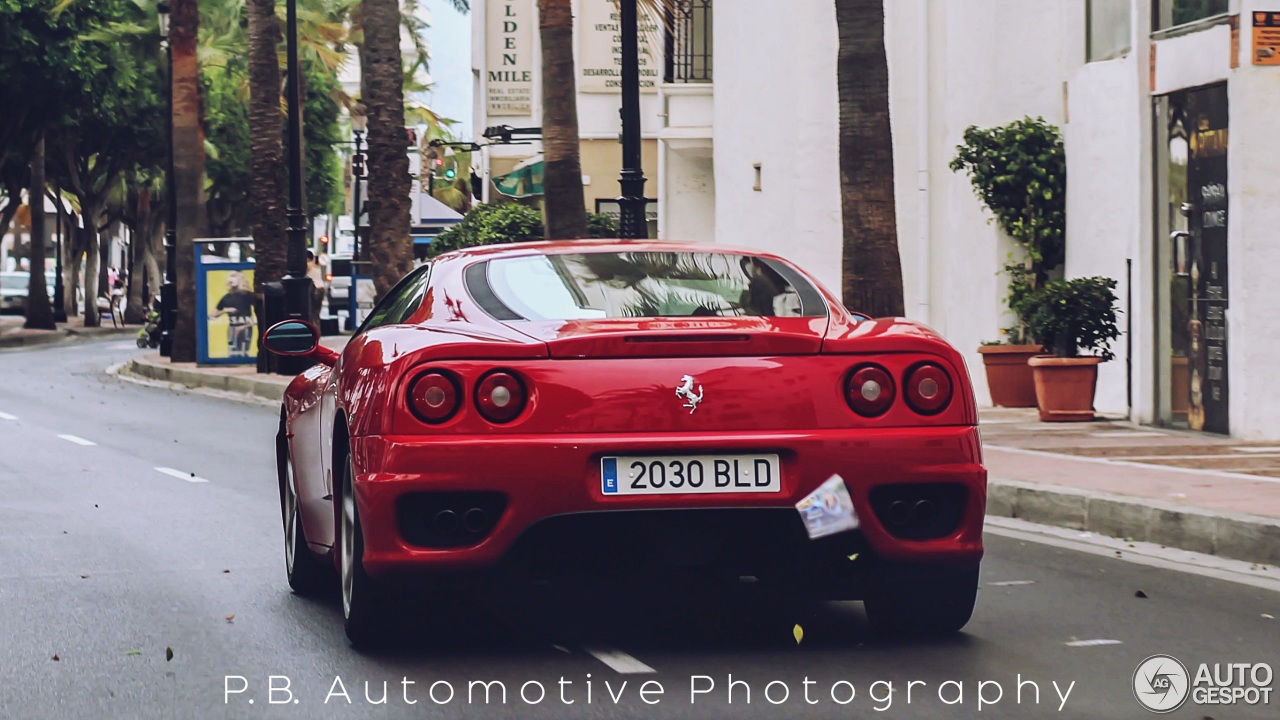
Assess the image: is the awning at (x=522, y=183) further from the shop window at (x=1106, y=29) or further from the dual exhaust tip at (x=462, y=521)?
the dual exhaust tip at (x=462, y=521)

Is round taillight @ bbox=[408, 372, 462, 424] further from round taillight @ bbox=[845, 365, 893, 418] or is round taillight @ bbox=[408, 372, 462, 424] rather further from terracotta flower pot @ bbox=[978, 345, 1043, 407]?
terracotta flower pot @ bbox=[978, 345, 1043, 407]

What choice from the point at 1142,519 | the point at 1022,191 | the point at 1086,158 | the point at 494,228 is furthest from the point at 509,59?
the point at 1142,519

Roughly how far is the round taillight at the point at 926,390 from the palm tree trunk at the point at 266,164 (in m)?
25.7

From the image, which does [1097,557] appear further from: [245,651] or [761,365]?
[245,651]

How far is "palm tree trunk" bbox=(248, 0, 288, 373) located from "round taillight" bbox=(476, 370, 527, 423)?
84.2 ft

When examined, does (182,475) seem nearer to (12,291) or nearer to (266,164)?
(266,164)

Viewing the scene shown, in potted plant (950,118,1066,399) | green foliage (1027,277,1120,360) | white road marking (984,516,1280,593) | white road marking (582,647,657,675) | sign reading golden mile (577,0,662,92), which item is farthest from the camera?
sign reading golden mile (577,0,662,92)

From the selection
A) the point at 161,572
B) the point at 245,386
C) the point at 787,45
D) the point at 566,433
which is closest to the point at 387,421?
the point at 566,433

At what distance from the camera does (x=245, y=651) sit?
22.7 ft

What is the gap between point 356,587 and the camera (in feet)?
21.7

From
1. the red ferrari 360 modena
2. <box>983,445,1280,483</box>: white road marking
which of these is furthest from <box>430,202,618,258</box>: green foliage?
the red ferrari 360 modena

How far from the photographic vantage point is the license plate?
621 cm

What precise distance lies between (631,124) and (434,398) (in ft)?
45.9

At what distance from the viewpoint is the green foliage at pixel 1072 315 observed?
1720 centimetres
